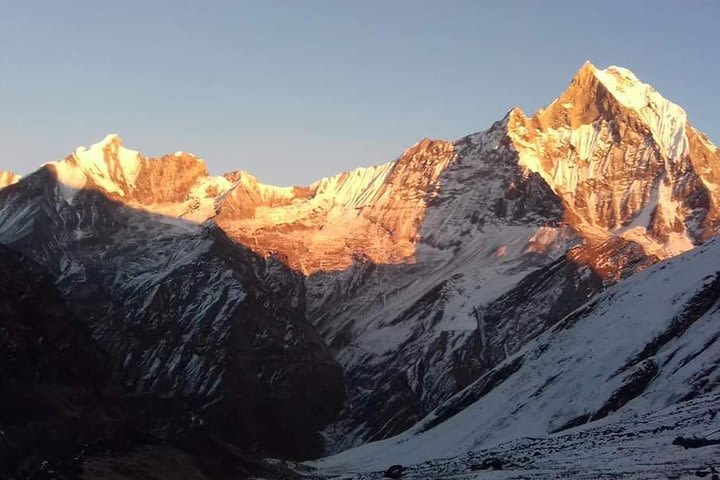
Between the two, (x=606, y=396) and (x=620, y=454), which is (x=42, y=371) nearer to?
(x=606, y=396)

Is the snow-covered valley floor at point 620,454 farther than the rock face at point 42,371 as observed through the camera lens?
No

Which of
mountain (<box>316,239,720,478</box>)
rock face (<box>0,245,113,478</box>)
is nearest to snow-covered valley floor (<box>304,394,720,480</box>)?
mountain (<box>316,239,720,478</box>)

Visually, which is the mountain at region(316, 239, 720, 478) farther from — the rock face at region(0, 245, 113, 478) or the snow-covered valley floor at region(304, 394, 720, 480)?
the rock face at region(0, 245, 113, 478)

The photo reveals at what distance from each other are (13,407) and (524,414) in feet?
189

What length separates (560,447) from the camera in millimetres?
73812

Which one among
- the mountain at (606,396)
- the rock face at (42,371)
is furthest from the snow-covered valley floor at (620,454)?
the rock face at (42,371)

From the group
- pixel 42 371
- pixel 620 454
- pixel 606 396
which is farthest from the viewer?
pixel 42 371

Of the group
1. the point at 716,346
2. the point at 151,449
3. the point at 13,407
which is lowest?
the point at 716,346

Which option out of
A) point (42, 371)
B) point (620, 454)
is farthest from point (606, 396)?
point (42, 371)

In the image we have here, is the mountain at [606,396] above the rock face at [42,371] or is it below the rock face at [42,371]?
below

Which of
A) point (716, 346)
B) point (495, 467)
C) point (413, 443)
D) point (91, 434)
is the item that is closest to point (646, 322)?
point (716, 346)

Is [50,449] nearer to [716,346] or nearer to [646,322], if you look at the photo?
[716,346]

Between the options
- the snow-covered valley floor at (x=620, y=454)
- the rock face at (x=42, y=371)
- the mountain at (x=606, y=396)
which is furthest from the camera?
the rock face at (x=42, y=371)

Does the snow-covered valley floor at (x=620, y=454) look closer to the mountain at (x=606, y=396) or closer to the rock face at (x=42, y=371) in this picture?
the mountain at (x=606, y=396)
